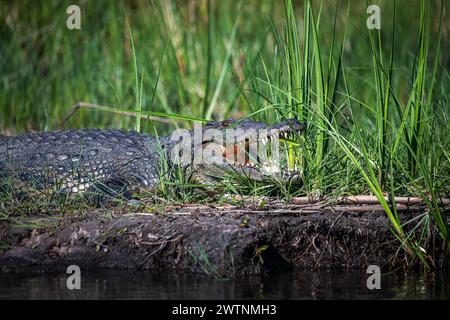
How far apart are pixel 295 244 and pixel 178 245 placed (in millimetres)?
777

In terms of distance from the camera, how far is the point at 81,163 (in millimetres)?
6539

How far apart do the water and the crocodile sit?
125cm

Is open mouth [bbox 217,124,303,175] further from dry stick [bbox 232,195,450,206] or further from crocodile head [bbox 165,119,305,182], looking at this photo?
dry stick [bbox 232,195,450,206]

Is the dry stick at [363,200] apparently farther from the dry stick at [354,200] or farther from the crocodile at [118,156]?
the crocodile at [118,156]

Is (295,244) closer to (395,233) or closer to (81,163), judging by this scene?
(395,233)

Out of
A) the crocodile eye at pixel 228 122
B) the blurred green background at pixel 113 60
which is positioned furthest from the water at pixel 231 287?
the blurred green background at pixel 113 60

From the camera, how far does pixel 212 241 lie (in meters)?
4.62

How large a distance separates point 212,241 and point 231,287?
1.31ft

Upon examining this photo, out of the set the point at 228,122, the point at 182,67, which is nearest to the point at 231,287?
the point at 228,122

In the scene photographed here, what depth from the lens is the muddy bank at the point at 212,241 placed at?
464cm

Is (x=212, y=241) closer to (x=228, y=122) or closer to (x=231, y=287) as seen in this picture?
(x=231, y=287)

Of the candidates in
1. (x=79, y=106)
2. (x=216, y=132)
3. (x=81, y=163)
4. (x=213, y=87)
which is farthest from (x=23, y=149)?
(x=213, y=87)

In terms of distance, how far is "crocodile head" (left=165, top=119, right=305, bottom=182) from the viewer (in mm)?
5402

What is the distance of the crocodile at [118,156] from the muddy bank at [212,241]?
2.62 ft
